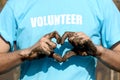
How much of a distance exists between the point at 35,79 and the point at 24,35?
0.22 meters

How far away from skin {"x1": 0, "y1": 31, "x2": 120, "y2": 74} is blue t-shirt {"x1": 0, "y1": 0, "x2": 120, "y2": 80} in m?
0.05

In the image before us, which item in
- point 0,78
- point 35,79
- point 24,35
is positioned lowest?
point 0,78

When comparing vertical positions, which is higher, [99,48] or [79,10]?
[79,10]

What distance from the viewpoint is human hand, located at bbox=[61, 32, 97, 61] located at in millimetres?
2211

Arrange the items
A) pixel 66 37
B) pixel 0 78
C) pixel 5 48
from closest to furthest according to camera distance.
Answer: pixel 66 37 < pixel 5 48 < pixel 0 78

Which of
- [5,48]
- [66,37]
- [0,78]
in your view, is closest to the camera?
[66,37]

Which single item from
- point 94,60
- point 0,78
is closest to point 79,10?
point 94,60

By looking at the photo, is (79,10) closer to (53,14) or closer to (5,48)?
(53,14)

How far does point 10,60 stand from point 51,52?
9.1 inches

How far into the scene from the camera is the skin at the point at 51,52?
221 centimetres

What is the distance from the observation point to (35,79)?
2316 millimetres

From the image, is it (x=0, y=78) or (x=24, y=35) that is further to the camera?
(x=0, y=78)

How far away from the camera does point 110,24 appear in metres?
2.35

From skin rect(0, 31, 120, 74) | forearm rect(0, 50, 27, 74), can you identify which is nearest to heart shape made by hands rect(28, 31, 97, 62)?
skin rect(0, 31, 120, 74)
